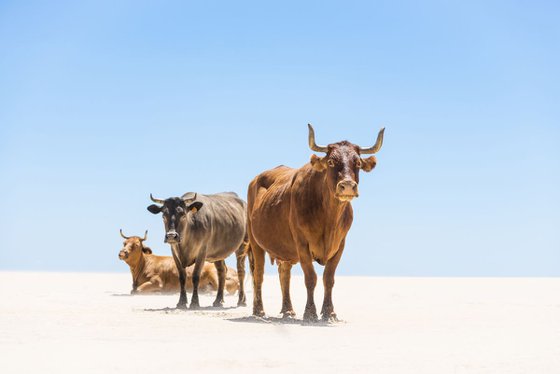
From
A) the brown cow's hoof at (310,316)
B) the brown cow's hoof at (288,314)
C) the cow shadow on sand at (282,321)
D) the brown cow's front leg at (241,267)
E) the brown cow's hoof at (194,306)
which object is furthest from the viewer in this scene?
the brown cow's front leg at (241,267)

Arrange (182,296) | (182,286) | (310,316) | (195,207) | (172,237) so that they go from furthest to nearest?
(195,207) → (182,286) → (182,296) → (172,237) → (310,316)

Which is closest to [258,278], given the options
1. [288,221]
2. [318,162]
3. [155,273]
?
[288,221]

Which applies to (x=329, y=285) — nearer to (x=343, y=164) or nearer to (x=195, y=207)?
(x=343, y=164)

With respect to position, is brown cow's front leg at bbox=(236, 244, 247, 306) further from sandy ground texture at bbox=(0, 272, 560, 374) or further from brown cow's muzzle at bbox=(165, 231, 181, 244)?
sandy ground texture at bbox=(0, 272, 560, 374)

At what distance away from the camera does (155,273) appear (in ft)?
67.3

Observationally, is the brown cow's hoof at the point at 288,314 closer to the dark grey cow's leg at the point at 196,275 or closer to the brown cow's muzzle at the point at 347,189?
the brown cow's muzzle at the point at 347,189

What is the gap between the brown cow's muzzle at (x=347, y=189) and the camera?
10.0m

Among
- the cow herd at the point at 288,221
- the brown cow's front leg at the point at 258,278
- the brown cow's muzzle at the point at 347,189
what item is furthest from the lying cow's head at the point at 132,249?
the brown cow's muzzle at the point at 347,189

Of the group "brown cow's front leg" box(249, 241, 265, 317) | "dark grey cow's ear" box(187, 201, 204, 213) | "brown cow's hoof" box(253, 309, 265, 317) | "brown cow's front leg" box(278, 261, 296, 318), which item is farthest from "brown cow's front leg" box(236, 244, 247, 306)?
"brown cow's front leg" box(278, 261, 296, 318)

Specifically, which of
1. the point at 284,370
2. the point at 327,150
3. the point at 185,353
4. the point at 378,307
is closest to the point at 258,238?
the point at 327,150

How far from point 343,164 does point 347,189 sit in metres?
0.57

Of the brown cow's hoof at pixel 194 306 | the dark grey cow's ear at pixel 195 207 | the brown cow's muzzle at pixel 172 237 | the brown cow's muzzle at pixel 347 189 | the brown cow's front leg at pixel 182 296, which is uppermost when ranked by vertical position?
the brown cow's muzzle at pixel 347 189

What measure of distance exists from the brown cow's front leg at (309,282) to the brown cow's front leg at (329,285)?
0.52 feet

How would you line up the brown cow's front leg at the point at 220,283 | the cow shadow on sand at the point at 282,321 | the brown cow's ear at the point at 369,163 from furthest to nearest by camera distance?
the brown cow's front leg at the point at 220,283 < the brown cow's ear at the point at 369,163 < the cow shadow on sand at the point at 282,321
